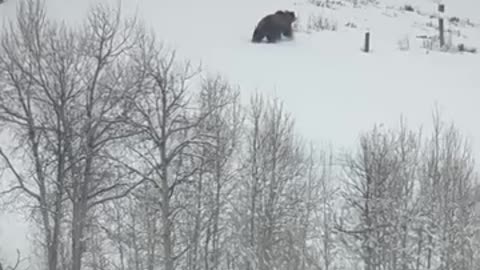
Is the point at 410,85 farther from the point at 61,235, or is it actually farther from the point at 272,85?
the point at 61,235

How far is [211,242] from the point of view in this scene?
78.6 feet

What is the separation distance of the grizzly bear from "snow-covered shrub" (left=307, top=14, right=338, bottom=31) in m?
2.32

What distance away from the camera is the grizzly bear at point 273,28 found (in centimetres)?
3197

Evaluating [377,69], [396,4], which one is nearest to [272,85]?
[377,69]

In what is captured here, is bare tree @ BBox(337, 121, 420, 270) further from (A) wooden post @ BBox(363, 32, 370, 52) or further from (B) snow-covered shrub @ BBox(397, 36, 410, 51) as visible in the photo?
(B) snow-covered shrub @ BBox(397, 36, 410, 51)

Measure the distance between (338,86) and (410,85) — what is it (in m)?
2.89

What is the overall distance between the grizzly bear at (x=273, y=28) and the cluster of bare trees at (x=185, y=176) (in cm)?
756

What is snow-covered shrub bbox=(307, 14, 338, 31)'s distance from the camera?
35062mm

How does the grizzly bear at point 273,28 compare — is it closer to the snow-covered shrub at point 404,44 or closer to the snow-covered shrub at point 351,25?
the snow-covered shrub at point 351,25

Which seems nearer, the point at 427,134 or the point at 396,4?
the point at 427,134

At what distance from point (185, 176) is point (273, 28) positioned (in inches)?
505

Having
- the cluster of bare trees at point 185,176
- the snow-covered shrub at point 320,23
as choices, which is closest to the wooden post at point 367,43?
the snow-covered shrub at point 320,23

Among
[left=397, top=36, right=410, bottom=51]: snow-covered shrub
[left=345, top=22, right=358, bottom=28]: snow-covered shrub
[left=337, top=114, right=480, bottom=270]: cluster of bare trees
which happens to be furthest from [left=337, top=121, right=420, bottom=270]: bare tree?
[left=345, top=22, right=358, bottom=28]: snow-covered shrub

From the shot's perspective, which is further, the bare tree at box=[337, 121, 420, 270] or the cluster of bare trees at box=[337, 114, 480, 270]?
the cluster of bare trees at box=[337, 114, 480, 270]
